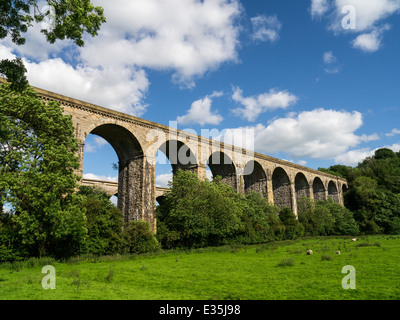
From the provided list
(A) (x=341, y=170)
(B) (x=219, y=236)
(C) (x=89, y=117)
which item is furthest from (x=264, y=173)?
(A) (x=341, y=170)

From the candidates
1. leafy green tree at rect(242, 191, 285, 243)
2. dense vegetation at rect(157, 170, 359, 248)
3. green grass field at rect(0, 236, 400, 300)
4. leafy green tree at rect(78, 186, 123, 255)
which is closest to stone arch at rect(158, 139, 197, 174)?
dense vegetation at rect(157, 170, 359, 248)

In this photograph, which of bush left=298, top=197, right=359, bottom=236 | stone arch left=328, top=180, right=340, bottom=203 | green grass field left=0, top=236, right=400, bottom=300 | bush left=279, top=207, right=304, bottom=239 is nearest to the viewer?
green grass field left=0, top=236, right=400, bottom=300

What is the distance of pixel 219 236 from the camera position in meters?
23.6

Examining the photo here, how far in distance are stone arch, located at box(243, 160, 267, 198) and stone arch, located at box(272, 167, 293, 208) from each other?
4.12 meters

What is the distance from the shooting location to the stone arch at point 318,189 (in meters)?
48.9

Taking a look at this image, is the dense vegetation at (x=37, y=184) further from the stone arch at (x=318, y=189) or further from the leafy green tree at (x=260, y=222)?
the stone arch at (x=318, y=189)

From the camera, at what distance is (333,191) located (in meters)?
53.2

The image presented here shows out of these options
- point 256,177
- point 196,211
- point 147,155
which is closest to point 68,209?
point 196,211

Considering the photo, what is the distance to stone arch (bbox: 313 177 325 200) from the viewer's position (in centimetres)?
4891

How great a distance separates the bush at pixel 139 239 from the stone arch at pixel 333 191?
138 feet

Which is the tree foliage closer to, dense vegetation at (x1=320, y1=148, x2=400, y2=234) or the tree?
the tree

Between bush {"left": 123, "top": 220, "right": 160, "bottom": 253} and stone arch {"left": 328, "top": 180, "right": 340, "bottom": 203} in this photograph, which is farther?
stone arch {"left": 328, "top": 180, "right": 340, "bottom": 203}

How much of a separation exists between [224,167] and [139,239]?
17.0 m
